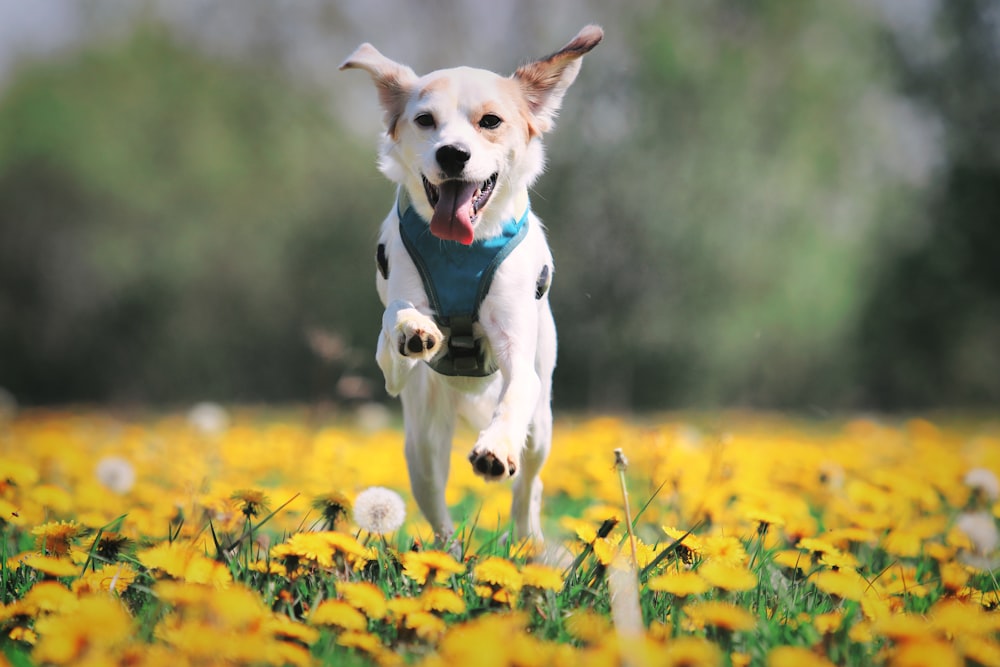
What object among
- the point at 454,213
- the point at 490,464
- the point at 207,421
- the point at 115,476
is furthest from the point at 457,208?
the point at 207,421

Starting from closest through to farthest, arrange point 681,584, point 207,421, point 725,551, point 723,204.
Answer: point 681,584 → point 725,551 → point 207,421 → point 723,204

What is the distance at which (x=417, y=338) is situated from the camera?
8.22 ft

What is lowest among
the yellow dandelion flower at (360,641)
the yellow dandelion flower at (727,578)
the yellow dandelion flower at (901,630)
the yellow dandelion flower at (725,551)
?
the yellow dandelion flower at (360,641)

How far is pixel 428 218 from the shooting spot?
298cm

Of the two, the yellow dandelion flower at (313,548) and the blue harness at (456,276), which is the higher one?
the blue harness at (456,276)

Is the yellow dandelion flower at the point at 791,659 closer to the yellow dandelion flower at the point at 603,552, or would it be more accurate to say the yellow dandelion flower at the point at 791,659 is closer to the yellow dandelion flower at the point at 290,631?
the yellow dandelion flower at the point at 603,552

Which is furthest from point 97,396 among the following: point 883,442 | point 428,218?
point 428,218

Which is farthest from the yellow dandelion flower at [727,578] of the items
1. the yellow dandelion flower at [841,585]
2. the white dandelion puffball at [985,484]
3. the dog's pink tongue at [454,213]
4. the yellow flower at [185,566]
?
the white dandelion puffball at [985,484]

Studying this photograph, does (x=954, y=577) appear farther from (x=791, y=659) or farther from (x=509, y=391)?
(x=509, y=391)

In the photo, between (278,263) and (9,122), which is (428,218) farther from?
(9,122)

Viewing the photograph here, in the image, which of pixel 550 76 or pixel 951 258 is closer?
pixel 550 76

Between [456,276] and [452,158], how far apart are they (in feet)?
1.19

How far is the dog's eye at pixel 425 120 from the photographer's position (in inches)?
115

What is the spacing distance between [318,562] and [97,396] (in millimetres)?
14397
